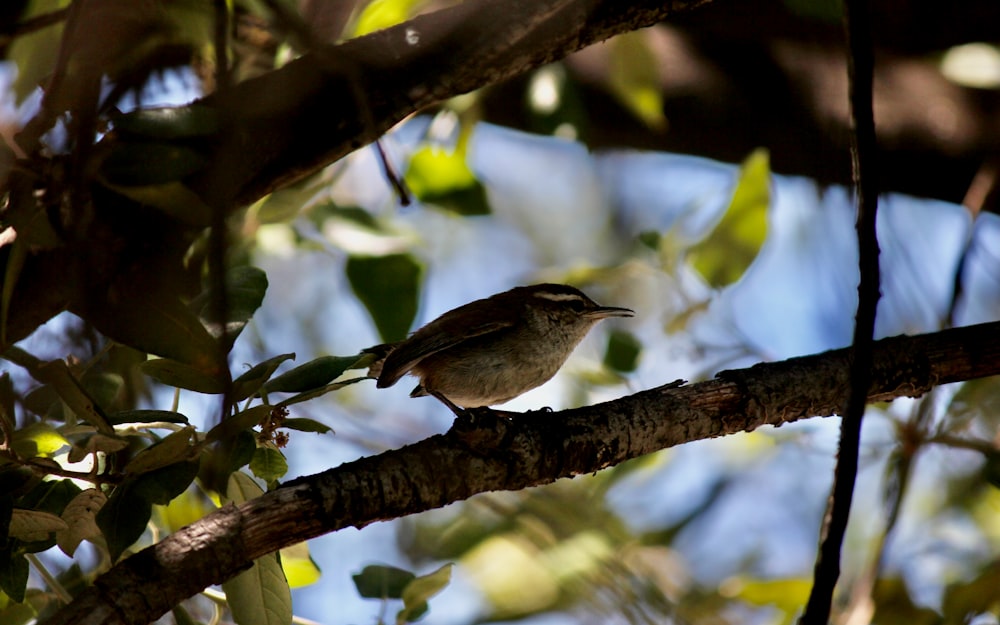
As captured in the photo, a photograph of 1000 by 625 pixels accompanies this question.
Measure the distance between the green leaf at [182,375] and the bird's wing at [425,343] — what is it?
1.14 meters

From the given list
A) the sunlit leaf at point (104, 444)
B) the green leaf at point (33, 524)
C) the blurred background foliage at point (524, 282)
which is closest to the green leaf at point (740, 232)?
the blurred background foliage at point (524, 282)

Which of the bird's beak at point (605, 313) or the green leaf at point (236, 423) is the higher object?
the bird's beak at point (605, 313)

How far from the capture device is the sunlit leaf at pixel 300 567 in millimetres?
2791

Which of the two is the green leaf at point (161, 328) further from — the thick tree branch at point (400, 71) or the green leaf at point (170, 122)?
the thick tree branch at point (400, 71)

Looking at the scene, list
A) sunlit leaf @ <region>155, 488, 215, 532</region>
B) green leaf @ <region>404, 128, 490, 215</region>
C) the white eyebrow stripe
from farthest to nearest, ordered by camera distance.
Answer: the white eyebrow stripe
green leaf @ <region>404, 128, 490, 215</region>
sunlit leaf @ <region>155, 488, 215, 532</region>

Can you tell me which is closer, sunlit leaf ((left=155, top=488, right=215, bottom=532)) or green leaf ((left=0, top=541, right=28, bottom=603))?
green leaf ((left=0, top=541, right=28, bottom=603))

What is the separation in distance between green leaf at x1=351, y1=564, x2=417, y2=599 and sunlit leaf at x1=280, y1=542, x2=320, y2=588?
0.39 ft

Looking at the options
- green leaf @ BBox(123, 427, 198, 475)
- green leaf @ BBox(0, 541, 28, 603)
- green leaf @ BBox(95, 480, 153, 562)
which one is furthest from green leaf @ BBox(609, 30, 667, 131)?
green leaf @ BBox(0, 541, 28, 603)

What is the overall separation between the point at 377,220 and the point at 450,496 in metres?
1.65

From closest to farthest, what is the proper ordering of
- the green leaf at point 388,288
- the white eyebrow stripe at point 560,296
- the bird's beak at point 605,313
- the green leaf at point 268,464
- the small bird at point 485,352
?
1. the green leaf at point 268,464
2. the green leaf at point 388,288
3. the small bird at point 485,352
4. the white eyebrow stripe at point 560,296
5. the bird's beak at point 605,313

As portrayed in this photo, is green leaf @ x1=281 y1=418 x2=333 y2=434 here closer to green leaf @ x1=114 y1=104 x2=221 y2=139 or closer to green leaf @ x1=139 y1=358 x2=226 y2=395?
green leaf @ x1=139 y1=358 x2=226 y2=395

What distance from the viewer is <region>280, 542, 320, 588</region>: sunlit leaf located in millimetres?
2791

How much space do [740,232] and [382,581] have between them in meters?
1.67

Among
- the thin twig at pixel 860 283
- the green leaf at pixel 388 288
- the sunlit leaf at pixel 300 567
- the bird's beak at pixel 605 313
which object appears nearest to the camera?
the thin twig at pixel 860 283
